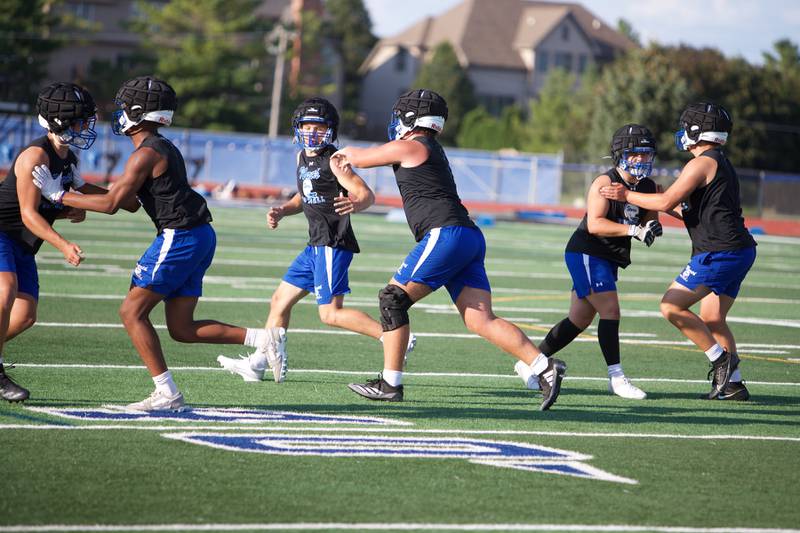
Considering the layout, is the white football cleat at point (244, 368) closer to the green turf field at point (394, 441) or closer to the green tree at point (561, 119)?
the green turf field at point (394, 441)

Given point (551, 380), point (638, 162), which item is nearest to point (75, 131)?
point (551, 380)

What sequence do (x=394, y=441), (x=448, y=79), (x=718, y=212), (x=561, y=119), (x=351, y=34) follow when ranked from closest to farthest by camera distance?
(x=394, y=441) < (x=718, y=212) < (x=561, y=119) < (x=448, y=79) < (x=351, y=34)

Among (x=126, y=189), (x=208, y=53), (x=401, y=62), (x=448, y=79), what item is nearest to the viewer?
(x=126, y=189)

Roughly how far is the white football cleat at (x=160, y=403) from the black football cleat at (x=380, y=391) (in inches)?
50.8

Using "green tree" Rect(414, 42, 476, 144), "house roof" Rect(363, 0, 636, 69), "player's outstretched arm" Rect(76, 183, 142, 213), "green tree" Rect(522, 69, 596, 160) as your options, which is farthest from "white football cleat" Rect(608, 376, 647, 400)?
"house roof" Rect(363, 0, 636, 69)

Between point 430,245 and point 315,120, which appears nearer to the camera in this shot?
point 430,245

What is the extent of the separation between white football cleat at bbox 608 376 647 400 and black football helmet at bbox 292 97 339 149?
271cm

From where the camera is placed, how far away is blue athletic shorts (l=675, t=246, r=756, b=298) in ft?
28.3

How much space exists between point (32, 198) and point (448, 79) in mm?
71402

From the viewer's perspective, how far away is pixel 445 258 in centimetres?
760

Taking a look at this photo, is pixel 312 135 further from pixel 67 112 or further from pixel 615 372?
pixel 615 372

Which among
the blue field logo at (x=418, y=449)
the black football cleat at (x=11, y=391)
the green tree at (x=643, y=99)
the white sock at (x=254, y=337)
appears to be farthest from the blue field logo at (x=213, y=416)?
the green tree at (x=643, y=99)

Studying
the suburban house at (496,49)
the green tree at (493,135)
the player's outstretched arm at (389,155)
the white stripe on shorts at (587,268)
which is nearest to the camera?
the player's outstretched arm at (389,155)

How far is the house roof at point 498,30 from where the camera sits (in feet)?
278
